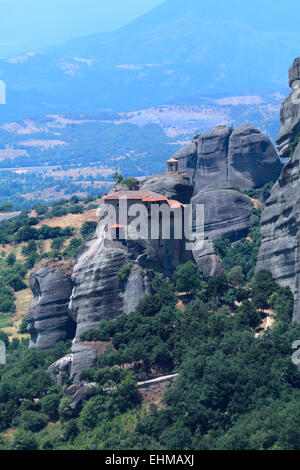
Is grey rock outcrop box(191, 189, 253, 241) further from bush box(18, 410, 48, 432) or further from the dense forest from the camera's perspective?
bush box(18, 410, 48, 432)

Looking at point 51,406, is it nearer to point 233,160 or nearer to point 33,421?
point 33,421

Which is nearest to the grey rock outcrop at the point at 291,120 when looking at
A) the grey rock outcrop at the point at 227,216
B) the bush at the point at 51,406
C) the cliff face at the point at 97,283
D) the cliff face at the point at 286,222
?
the cliff face at the point at 286,222

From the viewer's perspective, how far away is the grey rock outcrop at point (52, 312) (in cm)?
5109

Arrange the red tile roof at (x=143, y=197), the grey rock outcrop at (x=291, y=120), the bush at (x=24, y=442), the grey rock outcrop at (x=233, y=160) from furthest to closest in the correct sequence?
1. the grey rock outcrop at (x=233, y=160)
2. the grey rock outcrop at (x=291, y=120)
3. the red tile roof at (x=143, y=197)
4. the bush at (x=24, y=442)

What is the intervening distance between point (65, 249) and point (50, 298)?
18.9 metres

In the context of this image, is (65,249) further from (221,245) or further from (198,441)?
(198,441)

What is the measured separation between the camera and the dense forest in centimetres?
3900

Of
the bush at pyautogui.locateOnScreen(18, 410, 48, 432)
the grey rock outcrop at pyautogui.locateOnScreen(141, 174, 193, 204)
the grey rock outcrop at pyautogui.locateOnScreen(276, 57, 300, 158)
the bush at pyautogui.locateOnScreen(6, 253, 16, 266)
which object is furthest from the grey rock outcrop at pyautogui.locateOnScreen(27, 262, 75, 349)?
the bush at pyautogui.locateOnScreen(6, 253, 16, 266)

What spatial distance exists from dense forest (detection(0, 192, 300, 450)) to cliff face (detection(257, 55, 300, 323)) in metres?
1.15

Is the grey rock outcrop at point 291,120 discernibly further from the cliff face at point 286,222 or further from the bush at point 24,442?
the bush at point 24,442

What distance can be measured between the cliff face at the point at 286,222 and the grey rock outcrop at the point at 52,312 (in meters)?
12.4

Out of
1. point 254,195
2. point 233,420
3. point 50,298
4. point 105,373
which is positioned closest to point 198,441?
point 233,420

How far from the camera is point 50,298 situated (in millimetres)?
51188

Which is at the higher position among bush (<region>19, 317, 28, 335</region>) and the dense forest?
the dense forest
